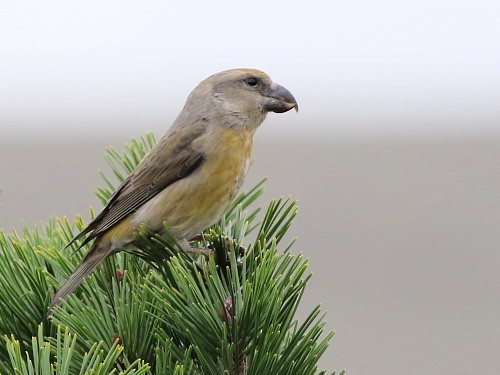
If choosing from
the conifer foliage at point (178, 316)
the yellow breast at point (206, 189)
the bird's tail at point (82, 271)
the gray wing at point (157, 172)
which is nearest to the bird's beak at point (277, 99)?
the yellow breast at point (206, 189)

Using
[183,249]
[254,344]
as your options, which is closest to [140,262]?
[183,249]

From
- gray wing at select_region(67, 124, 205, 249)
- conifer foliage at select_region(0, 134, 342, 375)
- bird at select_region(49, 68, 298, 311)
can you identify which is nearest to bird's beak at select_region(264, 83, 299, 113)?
bird at select_region(49, 68, 298, 311)

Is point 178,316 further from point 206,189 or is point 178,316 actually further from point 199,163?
point 199,163

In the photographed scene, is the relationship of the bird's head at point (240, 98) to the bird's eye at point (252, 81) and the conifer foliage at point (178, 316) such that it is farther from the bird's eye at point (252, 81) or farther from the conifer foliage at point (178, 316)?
the conifer foliage at point (178, 316)

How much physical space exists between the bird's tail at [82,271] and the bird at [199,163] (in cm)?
29

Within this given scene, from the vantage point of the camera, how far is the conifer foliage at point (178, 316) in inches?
78.0

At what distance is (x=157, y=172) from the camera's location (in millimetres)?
3793

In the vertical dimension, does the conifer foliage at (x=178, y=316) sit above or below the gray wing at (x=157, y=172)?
below

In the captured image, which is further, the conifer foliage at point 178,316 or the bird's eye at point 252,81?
the bird's eye at point 252,81

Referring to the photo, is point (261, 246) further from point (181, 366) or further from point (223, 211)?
point (223, 211)

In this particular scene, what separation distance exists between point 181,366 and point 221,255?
554 millimetres

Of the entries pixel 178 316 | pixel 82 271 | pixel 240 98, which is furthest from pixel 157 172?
pixel 178 316

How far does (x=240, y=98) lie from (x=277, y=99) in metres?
0.18

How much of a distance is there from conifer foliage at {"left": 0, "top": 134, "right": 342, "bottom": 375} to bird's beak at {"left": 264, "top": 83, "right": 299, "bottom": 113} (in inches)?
64.4
